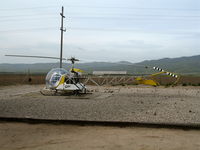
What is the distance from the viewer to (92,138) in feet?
18.7

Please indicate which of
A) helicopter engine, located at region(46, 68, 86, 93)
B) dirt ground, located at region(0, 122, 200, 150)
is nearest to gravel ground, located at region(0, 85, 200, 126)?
dirt ground, located at region(0, 122, 200, 150)

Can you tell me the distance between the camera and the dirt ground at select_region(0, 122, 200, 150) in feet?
16.7

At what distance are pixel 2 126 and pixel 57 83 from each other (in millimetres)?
9844

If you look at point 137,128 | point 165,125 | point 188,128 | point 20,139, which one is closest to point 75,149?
point 20,139

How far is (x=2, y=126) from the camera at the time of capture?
6.98 metres

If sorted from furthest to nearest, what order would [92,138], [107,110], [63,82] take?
[63,82], [107,110], [92,138]

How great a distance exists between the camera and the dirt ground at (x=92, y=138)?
5.09m

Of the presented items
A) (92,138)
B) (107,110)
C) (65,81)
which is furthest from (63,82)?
(92,138)

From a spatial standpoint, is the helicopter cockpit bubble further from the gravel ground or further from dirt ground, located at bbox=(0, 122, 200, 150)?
dirt ground, located at bbox=(0, 122, 200, 150)

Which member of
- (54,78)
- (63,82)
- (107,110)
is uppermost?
(54,78)

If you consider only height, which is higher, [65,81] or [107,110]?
[65,81]

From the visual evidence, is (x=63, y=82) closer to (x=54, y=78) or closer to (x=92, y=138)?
(x=54, y=78)

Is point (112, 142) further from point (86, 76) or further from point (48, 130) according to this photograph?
point (86, 76)

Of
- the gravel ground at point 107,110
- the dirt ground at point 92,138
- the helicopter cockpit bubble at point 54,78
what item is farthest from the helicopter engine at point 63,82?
the dirt ground at point 92,138
